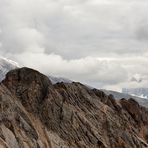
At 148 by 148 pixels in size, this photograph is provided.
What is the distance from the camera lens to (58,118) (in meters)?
126

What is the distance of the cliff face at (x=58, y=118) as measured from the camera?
112m

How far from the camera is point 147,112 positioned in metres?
168

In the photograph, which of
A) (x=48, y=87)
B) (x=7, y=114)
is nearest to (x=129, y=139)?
(x=48, y=87)

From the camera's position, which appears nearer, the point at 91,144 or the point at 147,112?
the point at 91,144

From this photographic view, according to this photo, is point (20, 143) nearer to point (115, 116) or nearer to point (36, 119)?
point (36, 119)

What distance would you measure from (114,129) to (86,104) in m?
12.9

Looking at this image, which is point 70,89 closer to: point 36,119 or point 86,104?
point 86,104

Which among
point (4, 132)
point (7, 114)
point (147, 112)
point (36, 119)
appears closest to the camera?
point (4, 132)

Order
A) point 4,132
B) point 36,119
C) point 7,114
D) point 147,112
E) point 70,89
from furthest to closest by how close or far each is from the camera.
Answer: point 147,112, point 70,89, point 36,119, point 7,114, point 4,132

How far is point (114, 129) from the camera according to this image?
451 ft

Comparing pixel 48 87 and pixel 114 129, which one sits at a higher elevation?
pixel 48 87

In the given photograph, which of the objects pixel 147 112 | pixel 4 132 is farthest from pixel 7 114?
pixel 147 112

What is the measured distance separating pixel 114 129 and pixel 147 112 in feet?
115

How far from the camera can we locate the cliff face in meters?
112
